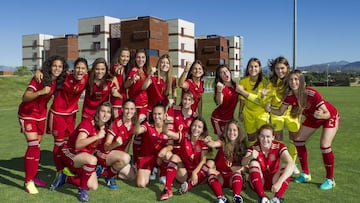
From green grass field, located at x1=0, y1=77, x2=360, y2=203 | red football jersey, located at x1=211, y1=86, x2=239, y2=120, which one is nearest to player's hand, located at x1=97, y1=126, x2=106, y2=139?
green grass field, located at x1=0, y1=77, x2=360, y2=203

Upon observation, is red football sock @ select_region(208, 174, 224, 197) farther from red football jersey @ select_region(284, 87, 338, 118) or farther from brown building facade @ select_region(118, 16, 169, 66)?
brown building facade @ select_region(118, 16, 169, 66)

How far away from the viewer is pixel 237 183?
4.72 metres

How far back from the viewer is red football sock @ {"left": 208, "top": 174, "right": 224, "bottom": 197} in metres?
4.73

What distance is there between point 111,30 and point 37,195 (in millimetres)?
54609

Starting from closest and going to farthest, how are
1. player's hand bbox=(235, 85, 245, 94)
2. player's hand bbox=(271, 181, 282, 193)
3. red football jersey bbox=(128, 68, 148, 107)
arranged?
player's hand bbox=(271, 181, 282, 193) → player's hand bbox=(235, 85, 245, 94) → red football jersey bbox=(128, 68, 148, 107)

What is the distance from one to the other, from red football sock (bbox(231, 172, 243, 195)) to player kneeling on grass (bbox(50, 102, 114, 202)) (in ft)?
6.32

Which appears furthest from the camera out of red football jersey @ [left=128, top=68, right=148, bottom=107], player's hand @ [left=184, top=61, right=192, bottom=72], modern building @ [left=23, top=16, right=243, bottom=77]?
modern building @ [left=23, top=16, right=243, bottom=77]

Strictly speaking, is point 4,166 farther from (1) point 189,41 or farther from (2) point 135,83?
(1) point 189,41

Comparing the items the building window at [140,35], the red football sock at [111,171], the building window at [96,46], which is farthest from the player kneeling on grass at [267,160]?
the building window at [96,46]

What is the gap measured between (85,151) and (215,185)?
1.96m

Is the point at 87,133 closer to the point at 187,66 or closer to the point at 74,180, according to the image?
the point at 74,180

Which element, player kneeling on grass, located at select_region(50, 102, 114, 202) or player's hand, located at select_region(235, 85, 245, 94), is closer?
player kneeling on grass, located at select_region(50, 102, 114, 202)

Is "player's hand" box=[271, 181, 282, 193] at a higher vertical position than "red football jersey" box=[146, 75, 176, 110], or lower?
lower

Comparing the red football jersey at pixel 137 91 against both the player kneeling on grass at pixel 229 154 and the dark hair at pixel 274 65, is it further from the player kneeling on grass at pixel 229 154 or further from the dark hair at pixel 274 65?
the dark hair at pixel 274 65
